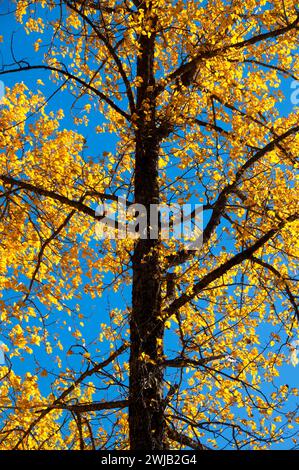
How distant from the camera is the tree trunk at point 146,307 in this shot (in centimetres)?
546

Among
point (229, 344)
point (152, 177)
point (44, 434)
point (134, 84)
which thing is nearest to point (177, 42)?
point (134, 84)

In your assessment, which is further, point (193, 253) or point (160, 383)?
point (193, 253)

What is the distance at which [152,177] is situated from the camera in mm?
6723

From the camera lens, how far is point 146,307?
602 cm

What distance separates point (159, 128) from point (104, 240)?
166 centimetres

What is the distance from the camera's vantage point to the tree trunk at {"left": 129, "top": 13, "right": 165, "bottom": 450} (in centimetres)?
Answer: 546

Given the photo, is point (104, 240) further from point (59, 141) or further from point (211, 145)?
point (59, 141)

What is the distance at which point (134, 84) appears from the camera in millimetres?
6645

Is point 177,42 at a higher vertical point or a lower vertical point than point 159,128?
higher

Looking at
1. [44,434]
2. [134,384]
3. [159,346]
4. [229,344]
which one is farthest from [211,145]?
[44,434]
